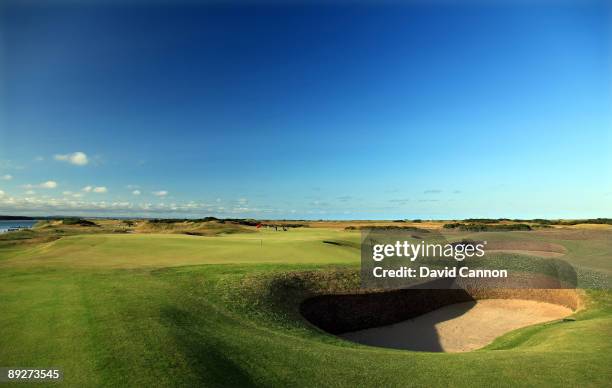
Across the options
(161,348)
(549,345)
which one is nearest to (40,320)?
(161,348)

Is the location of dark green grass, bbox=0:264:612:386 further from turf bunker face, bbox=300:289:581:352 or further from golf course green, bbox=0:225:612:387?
turf bunker face, bbox=300:289:581:352

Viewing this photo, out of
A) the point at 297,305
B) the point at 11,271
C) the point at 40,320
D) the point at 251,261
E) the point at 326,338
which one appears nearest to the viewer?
the point at 40,320

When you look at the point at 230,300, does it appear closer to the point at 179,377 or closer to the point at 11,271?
the point at 179,377

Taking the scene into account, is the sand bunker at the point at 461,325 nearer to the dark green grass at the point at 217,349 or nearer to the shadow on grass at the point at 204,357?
the dark green grass at the point at 217,349

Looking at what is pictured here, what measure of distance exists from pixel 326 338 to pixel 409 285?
1296cm

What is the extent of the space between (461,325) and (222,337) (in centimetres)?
1987

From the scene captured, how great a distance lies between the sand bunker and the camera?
22891 mm

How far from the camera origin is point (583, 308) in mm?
24953

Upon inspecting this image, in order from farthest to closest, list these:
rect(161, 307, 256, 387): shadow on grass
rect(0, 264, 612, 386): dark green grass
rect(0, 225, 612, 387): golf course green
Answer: rect(0, 225, 612, 387): golf course green < rect(0, 264, 612, 386): dark green grass < rect(161, 307, 256, 387): shadow on grass

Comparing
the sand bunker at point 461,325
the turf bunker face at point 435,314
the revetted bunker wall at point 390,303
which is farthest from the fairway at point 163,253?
the sand bunker at point 461,325

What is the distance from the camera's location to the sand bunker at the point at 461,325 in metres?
22.9

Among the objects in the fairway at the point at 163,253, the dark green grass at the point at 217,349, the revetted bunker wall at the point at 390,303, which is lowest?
the revetted bunker wall at the point at 390,303

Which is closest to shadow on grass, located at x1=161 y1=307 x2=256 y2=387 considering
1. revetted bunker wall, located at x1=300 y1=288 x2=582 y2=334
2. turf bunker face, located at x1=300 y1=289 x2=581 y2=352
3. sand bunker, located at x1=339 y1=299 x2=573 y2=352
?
revetted bunker wall, located at x1=300 y1=288 x2=582 y2=334

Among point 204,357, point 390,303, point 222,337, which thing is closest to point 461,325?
point 390,303
